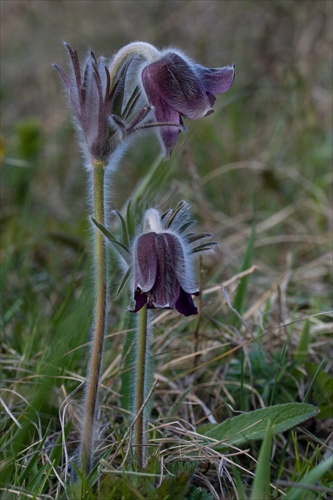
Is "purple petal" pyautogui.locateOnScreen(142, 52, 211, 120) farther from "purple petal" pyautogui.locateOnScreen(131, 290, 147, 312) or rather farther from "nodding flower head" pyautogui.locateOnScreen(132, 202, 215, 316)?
"purple petal" pyautogui.locateOnScreen(131, 290, 147, 312)

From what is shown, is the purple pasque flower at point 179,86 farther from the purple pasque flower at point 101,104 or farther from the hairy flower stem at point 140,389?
the hairy flower stem at point 140,389

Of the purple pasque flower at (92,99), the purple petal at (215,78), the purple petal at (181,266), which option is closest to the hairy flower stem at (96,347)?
the purple pasque flower at (92,99)

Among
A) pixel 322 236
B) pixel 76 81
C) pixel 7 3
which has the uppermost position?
pixel 7 3

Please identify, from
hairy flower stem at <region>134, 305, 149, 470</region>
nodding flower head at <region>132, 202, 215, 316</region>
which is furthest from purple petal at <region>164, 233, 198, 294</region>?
hairy flower stem at <region>134, 305, 149, 470</region>

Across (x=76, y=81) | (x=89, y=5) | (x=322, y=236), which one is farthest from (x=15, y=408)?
(x=89, y=5)

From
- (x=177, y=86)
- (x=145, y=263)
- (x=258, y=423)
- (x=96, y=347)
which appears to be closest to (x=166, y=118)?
(x=177, y=86)

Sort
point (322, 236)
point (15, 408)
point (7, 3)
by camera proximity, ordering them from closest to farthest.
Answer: point (15, 408) < point (322, 236) < point (7, 3)

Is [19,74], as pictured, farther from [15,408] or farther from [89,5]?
[15,408]
